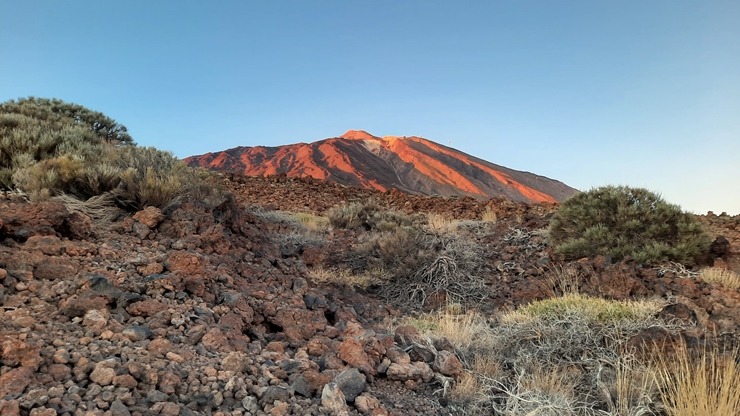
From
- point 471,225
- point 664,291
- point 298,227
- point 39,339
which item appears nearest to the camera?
point 39,339

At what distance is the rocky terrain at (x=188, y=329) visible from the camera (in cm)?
247

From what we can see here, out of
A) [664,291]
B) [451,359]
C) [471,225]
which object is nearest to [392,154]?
[471,225]

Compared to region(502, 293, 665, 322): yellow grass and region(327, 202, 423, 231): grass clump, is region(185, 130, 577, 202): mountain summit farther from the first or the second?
region(502, 293, 665, 322): yellow grass

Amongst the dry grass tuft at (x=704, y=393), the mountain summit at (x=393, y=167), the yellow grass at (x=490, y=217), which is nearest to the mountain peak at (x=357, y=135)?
the mountain summit at (x=393, y=167)

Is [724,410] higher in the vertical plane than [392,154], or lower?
lower

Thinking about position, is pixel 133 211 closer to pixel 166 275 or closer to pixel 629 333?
pixel 166 275

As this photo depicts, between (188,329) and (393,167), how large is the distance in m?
50.6

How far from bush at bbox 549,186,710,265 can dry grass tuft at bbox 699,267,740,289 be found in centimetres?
82

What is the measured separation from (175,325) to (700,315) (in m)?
5.37

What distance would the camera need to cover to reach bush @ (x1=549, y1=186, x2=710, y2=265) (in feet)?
28.4

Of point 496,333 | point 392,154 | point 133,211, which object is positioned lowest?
point 496,333

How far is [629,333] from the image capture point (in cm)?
449

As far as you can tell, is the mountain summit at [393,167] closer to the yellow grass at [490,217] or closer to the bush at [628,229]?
the yellow grass at [490,217]

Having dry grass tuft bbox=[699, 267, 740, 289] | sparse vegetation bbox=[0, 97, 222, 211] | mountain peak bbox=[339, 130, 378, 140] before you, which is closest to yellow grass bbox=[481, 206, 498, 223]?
dry grass tuft bbox=[699, 267, 740, 289]
